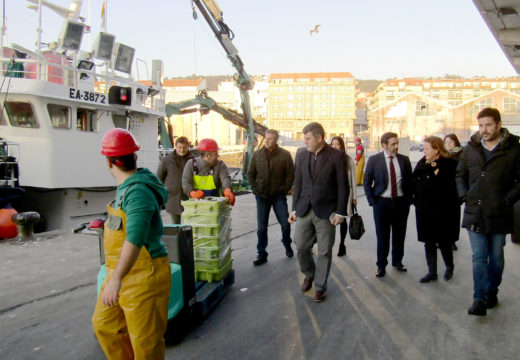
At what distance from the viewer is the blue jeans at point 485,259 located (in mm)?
4125

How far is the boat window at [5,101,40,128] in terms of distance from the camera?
35.7ft

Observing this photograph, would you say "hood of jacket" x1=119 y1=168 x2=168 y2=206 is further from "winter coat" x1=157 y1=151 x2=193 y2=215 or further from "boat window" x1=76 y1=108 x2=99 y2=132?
"boat window" x1=76 y1=108 x2=99 y2=132

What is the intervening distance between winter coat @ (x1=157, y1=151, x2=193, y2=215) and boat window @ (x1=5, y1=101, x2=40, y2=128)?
655 centimetres

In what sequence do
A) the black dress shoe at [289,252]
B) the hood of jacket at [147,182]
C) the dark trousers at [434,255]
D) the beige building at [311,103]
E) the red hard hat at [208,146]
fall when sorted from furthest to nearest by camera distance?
the beige building at [311,103] → the black dress shoe at [289,252] → the dark trousers at [434,255] → the red hard hat at [208,146] → the hood of jacket at [147,182]

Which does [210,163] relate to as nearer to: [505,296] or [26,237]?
[505,296]

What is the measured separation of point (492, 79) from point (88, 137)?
11749cm

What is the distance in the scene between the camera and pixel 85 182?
11688 mm

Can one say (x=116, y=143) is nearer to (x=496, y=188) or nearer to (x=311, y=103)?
(x=496, y=188)

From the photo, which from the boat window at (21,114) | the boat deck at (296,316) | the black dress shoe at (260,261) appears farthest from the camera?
the boat window at (21,114)

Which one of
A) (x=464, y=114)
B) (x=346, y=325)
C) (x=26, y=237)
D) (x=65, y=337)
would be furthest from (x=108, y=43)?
(x=464, y=114)

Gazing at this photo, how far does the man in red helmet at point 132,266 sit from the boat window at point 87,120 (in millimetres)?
10217

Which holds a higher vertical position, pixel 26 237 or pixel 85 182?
pixel 85 182

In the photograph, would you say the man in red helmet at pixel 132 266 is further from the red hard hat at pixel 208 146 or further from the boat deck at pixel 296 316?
the red hard hat at pixel 208 146

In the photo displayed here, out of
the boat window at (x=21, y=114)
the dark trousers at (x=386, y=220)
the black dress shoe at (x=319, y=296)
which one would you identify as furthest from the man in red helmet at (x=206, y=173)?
the boat window at (x=21, y=114)
